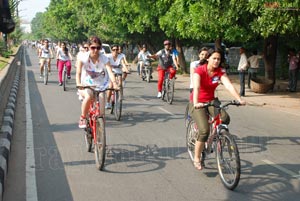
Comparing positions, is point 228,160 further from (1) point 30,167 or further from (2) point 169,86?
(2) point 169,86

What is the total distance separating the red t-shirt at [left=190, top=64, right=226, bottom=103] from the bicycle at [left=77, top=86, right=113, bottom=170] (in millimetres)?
1467

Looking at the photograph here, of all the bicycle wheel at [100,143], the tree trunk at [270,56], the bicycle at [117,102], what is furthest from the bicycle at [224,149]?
the tree trunk at [270,56]

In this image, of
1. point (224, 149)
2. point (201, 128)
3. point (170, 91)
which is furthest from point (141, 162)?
point (170, 91)

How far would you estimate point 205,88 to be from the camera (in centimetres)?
596

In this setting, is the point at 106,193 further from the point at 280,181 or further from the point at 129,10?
the point at 129,10

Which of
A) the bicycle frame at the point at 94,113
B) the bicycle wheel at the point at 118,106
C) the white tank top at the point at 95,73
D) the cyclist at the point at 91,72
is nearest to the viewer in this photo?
the bicycle frame at the point at 94,113

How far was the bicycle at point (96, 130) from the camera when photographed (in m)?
6.14

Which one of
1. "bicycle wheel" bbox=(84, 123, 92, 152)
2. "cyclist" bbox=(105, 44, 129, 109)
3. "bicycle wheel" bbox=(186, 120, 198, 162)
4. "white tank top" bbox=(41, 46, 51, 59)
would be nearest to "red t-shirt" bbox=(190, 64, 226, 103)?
"bicycle wheel" bbox=(186, 120, 198, 162)

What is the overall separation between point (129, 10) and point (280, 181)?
19.6m

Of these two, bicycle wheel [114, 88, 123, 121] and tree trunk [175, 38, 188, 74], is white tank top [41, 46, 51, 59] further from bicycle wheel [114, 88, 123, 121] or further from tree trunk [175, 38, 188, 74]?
tree trunk [175, 38, 188, 74]

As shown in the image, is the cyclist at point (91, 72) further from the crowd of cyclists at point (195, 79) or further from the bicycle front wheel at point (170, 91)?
the bicycle front wheel at point (170, 91)

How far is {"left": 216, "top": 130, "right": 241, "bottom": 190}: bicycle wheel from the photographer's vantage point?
17.2 ft

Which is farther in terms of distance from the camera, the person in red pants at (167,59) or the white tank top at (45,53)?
the white tank top at (45,53)

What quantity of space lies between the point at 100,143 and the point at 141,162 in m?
0.75
